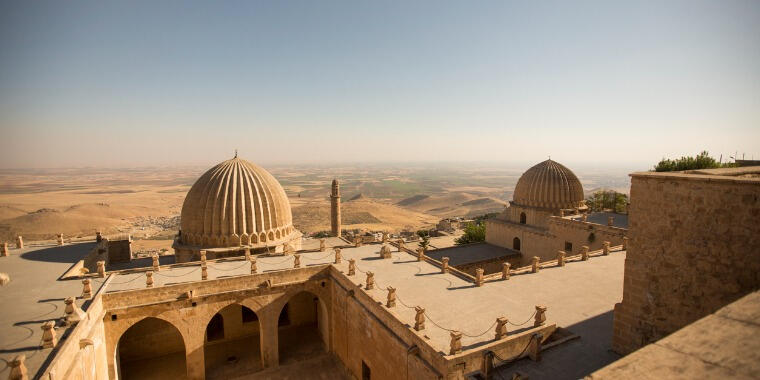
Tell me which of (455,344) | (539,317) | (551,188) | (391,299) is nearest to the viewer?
(455,344)

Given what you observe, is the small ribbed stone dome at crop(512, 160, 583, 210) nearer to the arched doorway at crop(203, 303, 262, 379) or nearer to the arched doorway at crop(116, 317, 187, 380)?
the arched doorway at crop(203, 303, 262, 379)

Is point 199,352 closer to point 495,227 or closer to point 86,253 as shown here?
point 86,253

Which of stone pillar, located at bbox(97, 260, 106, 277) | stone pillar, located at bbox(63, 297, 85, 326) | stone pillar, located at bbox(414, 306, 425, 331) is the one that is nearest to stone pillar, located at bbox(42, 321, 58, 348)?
stone pillar, located at bbox(63, 297, 85, 326)

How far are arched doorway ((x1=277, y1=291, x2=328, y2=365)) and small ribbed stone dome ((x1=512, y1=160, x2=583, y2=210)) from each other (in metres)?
17.6

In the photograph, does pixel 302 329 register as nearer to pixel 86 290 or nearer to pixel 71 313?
pixel 86 290

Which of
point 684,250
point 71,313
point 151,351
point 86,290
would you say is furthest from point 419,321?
point 151,351

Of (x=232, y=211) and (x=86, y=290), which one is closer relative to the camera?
(x=86, y=290)

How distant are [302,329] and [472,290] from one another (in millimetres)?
12022

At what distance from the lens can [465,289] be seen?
15984 millimetres

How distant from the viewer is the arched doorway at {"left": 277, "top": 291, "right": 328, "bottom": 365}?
20250 mm

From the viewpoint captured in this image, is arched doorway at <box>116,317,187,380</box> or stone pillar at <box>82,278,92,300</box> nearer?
stone pillar at <box>82,278,92,300</box>

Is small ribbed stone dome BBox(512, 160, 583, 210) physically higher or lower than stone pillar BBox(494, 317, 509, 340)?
higher

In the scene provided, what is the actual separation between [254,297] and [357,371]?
6.03m

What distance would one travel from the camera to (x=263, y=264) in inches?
797
